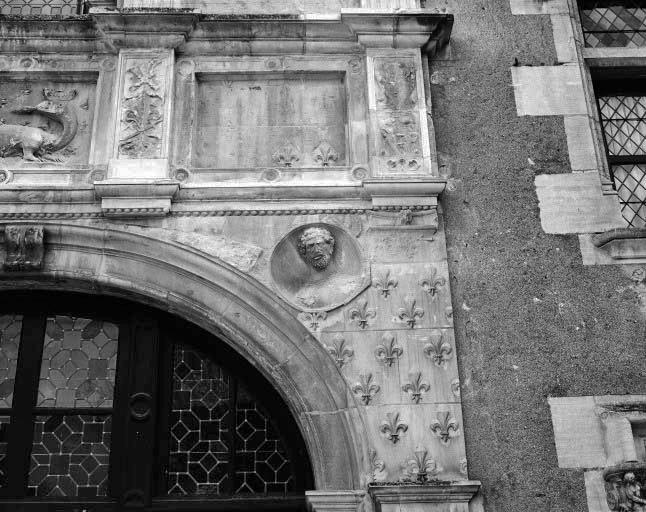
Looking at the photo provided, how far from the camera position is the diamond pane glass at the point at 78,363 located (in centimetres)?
619

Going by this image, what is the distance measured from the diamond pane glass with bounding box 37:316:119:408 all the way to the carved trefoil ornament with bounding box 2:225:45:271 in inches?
21.3

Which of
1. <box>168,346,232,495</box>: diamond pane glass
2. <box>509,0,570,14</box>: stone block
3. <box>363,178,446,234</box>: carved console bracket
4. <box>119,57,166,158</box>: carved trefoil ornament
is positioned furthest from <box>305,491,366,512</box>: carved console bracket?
<box>509,0,570,14</box>: stone block

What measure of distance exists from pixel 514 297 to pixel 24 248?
11.5ft

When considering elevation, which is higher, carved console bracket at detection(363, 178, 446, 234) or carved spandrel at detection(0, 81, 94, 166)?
carved spandrel at detection(0, 81, 94, 166)

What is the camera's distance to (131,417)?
19.8 feet

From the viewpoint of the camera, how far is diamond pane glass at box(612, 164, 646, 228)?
6.75 m

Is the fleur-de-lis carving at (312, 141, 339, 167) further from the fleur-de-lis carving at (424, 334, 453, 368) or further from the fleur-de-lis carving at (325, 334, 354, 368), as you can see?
the fleur-de-lis carving at (424, 334, 453, 368)

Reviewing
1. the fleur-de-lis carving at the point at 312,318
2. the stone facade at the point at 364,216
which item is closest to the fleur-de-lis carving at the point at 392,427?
the stone facade at the point at 364,216

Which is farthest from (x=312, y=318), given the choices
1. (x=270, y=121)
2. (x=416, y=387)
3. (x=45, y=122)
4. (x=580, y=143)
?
(x=45, y=122)

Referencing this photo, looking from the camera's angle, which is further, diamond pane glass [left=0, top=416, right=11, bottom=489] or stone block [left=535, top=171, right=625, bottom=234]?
stone block [left=535, top=171, right=625, bottom=234]

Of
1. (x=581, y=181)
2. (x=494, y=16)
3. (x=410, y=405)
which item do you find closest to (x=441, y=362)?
(x=410, y=405)

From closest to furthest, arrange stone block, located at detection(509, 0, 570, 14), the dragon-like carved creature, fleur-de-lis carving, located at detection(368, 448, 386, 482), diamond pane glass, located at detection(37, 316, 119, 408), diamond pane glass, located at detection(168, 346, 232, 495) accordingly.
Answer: fleur-de-lis carving, located at detection(368, 448, 386, 482) < diamond pane glass, located at detection(168, 346, 232, 495) < diamond pane glass, located at detection(37, 316, 119, 408) < the dragon-like carved creature < stone block, located at detection(509, 0, 570, 14)

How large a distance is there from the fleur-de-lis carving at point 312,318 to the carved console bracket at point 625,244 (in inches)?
82.6

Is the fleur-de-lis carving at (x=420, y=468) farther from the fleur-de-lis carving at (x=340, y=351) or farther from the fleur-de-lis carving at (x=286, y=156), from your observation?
the fleur-de-lis carving at (x=286, y=156)
